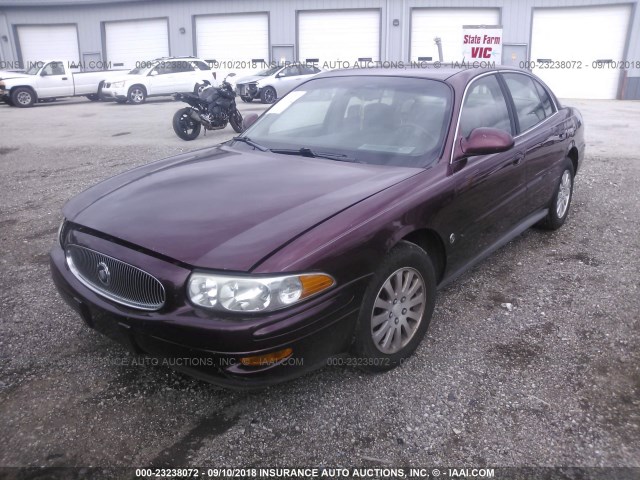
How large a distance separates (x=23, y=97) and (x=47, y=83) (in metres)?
1.01

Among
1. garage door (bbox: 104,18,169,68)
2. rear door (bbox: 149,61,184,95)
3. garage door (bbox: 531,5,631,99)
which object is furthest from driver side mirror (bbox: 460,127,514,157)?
garage door (bbox: 104,18,169,68)

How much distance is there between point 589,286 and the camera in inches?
158

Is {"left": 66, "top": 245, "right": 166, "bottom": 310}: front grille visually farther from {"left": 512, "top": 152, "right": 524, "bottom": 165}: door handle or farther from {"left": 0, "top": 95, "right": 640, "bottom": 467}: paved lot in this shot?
{"left": 512, "top": 152, "right": 524, "bottom": 165}: door handle

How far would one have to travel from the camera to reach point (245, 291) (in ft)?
7.34

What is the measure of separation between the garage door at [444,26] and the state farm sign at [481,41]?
3532mm

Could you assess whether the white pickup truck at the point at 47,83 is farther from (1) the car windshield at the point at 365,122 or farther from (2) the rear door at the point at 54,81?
(1) the car windshield at the point at 365,122

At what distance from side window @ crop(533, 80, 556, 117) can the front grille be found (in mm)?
3748

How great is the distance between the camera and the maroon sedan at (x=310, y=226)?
228cm

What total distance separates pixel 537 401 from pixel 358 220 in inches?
50.6

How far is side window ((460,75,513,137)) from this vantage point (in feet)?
11.5

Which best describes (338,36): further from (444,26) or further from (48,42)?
(48,42)

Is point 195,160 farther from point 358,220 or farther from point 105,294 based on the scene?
point 358,220

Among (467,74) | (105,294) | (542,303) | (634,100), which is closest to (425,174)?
(467,74)

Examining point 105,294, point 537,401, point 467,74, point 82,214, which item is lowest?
point 537,401
